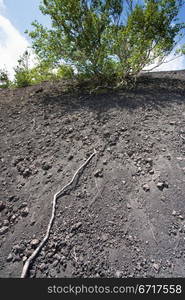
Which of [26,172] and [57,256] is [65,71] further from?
[57,256]

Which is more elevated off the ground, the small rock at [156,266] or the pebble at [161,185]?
the pebble at [161,185]

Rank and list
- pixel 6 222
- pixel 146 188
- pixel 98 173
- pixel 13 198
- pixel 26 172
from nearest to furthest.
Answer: pixel 6 222
pixel 146 188
pixel 13 198
pixel 98 173
pixel 26 172

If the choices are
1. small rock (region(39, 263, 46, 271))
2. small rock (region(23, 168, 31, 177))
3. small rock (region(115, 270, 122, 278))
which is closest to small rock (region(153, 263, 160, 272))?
small rock (region(115, 270, 122, 278))

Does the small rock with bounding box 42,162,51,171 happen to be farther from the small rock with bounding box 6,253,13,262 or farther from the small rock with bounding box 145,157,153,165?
the small rock with bounding box 145,157,153,165

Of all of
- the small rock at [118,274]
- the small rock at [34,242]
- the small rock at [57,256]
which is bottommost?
the small rock at [118,274]

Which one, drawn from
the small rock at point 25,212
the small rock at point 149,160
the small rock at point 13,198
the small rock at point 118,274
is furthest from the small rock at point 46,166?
the small rock at point 118,274

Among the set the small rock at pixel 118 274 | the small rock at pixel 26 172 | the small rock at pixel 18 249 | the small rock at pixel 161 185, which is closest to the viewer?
the small rock at pixel 118 274

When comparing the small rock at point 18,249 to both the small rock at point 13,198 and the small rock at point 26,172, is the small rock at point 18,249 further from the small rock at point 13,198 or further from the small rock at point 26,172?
the small rock at point 26,172

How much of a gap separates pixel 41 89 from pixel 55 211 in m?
3.95

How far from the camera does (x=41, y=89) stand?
4914mm

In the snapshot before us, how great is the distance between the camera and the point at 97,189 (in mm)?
2041

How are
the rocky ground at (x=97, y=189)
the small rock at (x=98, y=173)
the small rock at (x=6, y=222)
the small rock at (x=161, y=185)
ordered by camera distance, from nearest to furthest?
the rocky ground at (x=97, y=189) → the small rock at (x=6, y=222) → the small rock at (x=161, y=185) → the small rock at (x=98, y=173)

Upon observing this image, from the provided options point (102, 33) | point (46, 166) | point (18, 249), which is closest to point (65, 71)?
point (102, 33)

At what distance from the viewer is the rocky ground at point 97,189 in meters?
1.48
